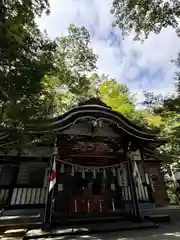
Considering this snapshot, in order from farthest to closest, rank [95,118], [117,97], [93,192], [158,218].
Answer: [117,97] → [93,192] → [95,118] → [158,218]

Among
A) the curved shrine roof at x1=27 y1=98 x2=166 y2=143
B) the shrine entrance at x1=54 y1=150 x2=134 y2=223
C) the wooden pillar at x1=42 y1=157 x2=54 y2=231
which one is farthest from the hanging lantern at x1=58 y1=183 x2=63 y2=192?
the curved shrine roof at x1=27 y1=98 x2=166 y2=143

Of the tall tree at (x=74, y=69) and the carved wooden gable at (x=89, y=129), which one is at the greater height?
the tall tree at (x=74, y=69)

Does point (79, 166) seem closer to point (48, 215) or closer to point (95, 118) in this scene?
point (48, 215)

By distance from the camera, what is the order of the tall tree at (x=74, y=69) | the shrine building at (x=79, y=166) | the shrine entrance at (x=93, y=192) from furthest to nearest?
1. the tall tree at (x=74, y=69)
2. the shrine entrance at (x=93, y=192)
3. the shrine building at (x=79, y=166)

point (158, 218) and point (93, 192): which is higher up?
point (93, 192)

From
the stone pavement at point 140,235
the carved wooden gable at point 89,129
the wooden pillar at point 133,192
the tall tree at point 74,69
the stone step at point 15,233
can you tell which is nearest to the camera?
the stone pavement at point 140,235

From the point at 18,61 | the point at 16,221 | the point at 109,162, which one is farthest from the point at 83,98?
the point at 16,221

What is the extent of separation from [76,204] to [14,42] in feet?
20.9

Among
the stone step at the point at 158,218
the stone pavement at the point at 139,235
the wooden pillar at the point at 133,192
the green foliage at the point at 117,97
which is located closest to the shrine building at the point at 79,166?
the wooden pillar at the point at 133,192

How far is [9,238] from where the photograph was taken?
4488 millimetres

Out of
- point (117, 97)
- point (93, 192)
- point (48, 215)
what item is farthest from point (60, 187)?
point (117, 97)

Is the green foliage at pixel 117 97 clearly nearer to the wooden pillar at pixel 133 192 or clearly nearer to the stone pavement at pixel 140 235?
the wooden pillar at pixel 133 192

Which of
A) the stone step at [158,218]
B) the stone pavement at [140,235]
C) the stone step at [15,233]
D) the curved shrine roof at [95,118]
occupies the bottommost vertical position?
the stone pavement at [140,235]

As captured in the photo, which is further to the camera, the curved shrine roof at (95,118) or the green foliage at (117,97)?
the green foliage at (117,97)
